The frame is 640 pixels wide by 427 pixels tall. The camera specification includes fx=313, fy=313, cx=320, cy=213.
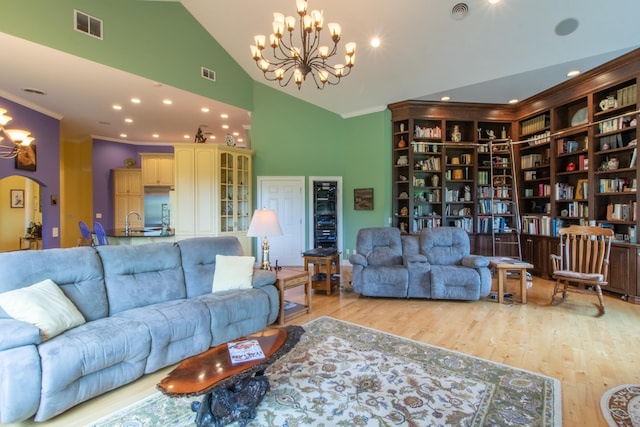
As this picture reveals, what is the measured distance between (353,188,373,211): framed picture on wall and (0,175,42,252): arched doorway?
22.4ft

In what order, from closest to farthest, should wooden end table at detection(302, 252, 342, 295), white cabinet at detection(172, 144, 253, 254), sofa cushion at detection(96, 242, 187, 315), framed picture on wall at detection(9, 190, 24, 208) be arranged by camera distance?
sofa cushion at detection(96, 242, 187, 315) < wooden end table at detection(302, 252, 342, 295) < white cabinet at detection(172, 144, 253, 254) < framed picture on wall at detection(9, 190, 24, 208)

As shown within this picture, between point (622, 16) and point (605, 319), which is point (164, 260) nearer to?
point (605, 319)

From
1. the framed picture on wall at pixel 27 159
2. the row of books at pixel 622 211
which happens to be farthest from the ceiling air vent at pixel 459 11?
the framed picture on wall at pixel 27 159

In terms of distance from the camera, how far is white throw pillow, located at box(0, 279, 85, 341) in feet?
6.57

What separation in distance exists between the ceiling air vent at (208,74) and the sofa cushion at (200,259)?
3.38 m

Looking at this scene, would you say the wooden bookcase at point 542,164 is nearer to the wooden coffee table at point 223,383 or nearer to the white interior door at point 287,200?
the white interior door at point 287,200

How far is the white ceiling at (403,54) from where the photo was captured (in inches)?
148

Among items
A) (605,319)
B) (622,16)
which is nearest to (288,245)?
(605,319)

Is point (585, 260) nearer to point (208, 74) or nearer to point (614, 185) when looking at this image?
point (614, 185)

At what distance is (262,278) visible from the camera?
3295mm

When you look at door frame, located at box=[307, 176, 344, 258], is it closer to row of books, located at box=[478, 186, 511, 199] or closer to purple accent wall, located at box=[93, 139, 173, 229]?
row of books, located at box=[478, 186, 511, 199]

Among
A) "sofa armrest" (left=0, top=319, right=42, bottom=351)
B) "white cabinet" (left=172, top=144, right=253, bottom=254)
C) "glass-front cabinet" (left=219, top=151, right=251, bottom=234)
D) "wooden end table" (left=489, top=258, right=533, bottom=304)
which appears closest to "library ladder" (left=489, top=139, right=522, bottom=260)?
"wooden end table" (left=489, top=258, right=533, bottom=304)

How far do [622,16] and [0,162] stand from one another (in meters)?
8.38

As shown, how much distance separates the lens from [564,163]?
539 cm
